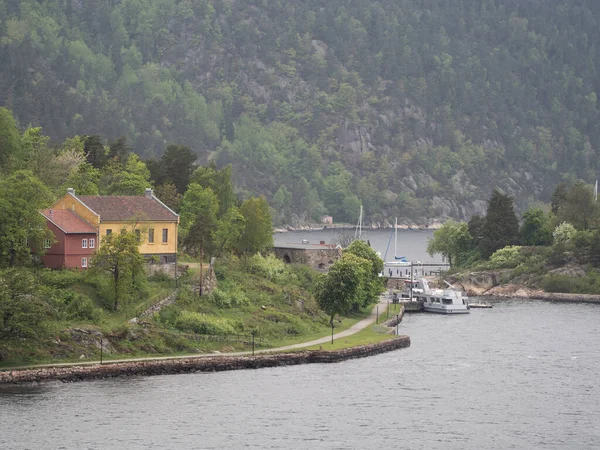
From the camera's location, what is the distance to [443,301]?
148875mm

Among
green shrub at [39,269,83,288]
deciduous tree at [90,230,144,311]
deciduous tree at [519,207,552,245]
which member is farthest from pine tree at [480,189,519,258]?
green shrub at [39,269,83,288]

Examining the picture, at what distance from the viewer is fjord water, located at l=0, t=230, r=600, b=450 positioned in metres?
72.9

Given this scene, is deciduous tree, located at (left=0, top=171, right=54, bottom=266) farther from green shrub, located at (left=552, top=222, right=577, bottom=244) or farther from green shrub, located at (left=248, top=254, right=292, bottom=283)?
green shrub, located at (left=552, top=222, right=577, bottom=244)

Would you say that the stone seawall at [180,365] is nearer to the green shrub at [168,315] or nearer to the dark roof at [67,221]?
the green shrub at [168,315]

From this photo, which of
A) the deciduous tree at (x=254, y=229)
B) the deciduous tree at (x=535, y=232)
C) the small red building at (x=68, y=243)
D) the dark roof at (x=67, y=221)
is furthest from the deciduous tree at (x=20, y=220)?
the deciduous tree at (x=535, y=232)

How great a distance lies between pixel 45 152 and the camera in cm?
12706

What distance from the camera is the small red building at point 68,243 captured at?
9944cm

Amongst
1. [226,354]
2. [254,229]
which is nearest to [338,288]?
[226,354]

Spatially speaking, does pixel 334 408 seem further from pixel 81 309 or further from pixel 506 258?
pixel 506 258

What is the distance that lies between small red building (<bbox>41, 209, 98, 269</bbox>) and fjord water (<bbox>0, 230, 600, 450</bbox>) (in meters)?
16.8

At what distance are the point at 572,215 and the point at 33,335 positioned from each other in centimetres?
12263

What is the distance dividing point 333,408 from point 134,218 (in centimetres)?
3005

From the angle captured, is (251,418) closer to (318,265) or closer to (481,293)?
(318,265)

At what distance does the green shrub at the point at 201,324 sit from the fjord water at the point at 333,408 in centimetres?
673
